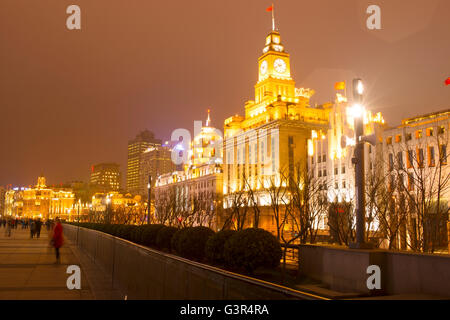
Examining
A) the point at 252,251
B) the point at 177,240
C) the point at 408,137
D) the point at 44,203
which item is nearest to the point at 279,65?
the point at 408,137

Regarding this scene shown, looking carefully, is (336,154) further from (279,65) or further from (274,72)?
(279,65)

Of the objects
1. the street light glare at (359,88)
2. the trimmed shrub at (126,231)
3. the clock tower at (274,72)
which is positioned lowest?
the trimmed shrub at (126,231)

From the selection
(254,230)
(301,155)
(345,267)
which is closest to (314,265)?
(345,267)

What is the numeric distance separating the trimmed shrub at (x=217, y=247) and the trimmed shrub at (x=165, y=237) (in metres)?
5.18

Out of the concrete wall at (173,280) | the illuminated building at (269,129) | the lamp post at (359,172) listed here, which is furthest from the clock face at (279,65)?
the lamp post at (359,172)

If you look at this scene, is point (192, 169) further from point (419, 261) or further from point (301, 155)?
point (419, 261)

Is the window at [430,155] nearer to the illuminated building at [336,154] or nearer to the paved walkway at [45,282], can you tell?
the illuminated building at [336,154]

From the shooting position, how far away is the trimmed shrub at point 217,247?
14148 millimetres

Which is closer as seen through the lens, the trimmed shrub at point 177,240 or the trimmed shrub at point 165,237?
the trimmed shrub at point 177,240

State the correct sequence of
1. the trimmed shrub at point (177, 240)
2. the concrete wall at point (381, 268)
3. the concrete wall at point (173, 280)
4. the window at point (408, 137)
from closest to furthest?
→ 1. the concrete wall at point (173, 280)
2. the concrete wall at point (381, 268)
3. the trimmed shrub at point (177, 240)
4. the window at point (408, 137)

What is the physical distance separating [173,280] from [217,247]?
6.85m

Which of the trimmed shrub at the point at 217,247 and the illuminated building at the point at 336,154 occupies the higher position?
the illuminated building at the point at 336,154

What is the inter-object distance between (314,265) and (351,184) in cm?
5597

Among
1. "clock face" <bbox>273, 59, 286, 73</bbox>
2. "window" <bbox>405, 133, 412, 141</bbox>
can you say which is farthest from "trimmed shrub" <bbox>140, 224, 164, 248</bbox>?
"clock face" <bbox>273, 59, 286, 73</bbox>
